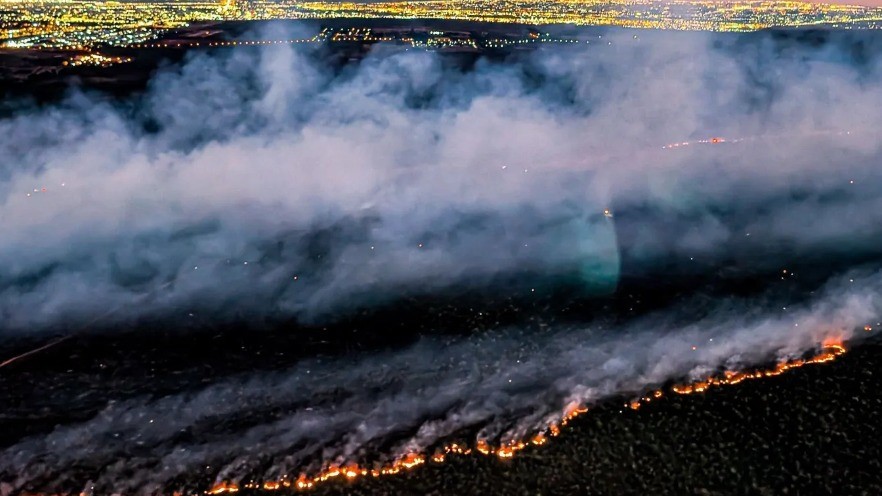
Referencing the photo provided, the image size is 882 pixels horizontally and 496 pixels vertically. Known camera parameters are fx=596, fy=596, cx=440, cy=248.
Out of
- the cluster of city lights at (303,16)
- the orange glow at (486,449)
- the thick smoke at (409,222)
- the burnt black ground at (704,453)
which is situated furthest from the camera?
the cluster of city lights at (303,16)

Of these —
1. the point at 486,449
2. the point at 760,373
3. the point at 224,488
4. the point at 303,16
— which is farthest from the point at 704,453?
the point at 303,16

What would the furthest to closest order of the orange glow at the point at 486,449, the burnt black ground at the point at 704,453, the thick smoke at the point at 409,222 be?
the thick smoke at the point at 409,222
the orange glow at the point at 486,449
the burnt black ground at the point at 704,453

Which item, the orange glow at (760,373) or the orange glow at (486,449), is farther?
the orange glow at (760,373)

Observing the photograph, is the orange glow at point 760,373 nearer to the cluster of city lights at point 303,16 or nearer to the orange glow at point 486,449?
the orange glow at point 486,449

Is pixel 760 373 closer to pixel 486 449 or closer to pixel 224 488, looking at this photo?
pixel 486 449

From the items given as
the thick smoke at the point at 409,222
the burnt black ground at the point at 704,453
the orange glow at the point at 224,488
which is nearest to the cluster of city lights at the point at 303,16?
the thick smoke at the point at 409,222

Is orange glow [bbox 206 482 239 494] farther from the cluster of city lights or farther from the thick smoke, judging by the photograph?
the cluster of city lights
